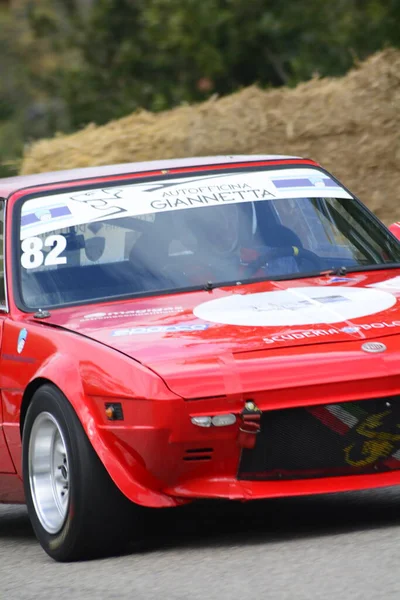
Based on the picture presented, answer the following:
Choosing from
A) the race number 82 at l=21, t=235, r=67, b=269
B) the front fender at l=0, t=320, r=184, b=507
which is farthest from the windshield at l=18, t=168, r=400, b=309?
the front fender at l=0, t=320, r=184, b=507

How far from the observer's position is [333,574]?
462 centimetres

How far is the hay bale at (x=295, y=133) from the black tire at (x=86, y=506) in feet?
23.8

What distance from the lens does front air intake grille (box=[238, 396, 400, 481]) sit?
17.1 ft

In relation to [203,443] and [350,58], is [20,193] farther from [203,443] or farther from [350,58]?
[350,58]

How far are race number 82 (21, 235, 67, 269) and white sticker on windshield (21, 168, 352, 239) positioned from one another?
0.05 metres

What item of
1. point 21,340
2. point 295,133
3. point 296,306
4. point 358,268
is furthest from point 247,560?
point 295,133

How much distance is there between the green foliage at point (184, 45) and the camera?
1825 cm

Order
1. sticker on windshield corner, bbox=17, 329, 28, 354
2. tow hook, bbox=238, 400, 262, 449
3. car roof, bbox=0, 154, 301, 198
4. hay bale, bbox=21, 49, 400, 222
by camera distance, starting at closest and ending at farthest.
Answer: tow hook, bbox=238, 400, 262, 449
sticker on windshield corner, bbox=17, 329, 28, 354
car roof, bbox=0, 154, 301, 198
hay bale, bbox=21, 49, 400, 222

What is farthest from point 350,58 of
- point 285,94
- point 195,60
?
point 285,94

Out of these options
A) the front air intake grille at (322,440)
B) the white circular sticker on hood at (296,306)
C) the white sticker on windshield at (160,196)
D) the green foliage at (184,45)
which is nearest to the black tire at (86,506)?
the front air intake grille at (322,440)

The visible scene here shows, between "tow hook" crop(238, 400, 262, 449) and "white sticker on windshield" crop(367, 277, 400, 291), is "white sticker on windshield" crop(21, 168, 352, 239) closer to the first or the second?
"white sticker on windshield" crop(367, 277, 400, 291)

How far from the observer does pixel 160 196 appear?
22.4 feet

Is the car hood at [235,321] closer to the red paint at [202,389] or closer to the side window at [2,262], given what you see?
the red paint at [202,389]

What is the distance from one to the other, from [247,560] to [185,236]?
1.98 meters
